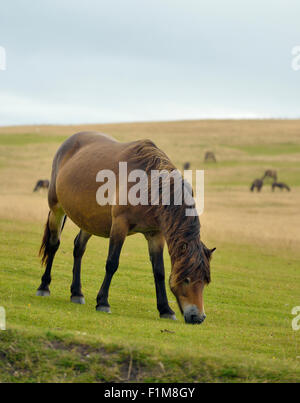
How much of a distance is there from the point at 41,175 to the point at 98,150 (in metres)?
41.9

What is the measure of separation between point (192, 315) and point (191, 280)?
1.57 ft

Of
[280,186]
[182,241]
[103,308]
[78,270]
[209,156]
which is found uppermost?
[182,241]

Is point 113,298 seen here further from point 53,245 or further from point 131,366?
point 131,366

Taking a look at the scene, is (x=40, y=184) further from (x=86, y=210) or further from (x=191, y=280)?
(x=191, y=280)

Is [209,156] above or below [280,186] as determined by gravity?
above

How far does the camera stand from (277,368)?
21.3ft

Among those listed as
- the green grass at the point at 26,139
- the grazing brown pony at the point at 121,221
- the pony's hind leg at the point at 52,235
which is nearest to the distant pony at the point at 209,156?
the green grass at the point at 26,139

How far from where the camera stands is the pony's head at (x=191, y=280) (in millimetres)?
7996

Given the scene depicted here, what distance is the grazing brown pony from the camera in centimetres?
806

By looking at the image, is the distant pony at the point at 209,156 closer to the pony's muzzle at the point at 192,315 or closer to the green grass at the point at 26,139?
the green grass at the point at 26,139

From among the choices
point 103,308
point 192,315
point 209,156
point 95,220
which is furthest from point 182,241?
point 209,156

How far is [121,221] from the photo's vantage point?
29.1ft

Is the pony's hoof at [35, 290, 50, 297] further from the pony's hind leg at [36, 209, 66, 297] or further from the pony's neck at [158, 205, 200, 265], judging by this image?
the pony's neck at [158, 205, 200, 265]
